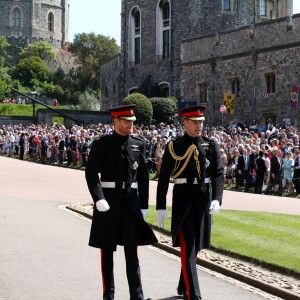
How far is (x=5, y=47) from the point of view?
365 feet

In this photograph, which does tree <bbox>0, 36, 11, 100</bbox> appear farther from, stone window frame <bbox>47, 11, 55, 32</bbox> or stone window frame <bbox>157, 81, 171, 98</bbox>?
stone window frame <bbox>157, 81, 171, 98</bbox>

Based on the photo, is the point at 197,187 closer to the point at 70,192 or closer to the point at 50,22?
the point at 70,192

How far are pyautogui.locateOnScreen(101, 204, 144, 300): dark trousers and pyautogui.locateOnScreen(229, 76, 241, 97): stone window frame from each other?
3703 cm

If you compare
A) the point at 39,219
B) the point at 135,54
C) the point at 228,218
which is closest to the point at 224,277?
the point at 228,218

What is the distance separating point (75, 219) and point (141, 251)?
4.67m

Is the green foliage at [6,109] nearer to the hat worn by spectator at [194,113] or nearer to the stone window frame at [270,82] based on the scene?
Result: the stone window frame at [270,82]

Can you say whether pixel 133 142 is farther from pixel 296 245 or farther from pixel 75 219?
pixel 75 219

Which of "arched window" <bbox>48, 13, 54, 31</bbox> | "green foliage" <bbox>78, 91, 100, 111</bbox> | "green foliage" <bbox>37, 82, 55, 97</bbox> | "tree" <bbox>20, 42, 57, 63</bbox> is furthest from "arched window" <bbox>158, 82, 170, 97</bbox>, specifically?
"arched window" <bbox>48, 13, 54, 31</bbox>

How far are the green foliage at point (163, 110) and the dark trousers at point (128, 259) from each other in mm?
40266

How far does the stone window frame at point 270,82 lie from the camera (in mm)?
42719

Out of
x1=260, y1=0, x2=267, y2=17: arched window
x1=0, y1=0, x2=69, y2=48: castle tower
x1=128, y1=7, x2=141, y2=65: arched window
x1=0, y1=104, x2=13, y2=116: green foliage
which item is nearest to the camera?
x1=260, y1=0, x2=267, y2=17: arched window

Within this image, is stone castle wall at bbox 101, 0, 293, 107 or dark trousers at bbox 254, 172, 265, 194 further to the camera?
stone castle wall at bbox 101, 0, 293, 107

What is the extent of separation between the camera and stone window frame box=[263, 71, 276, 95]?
1682 inches

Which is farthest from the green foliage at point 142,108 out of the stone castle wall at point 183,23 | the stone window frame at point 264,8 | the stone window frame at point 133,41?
the stone window frame at point 133,41
